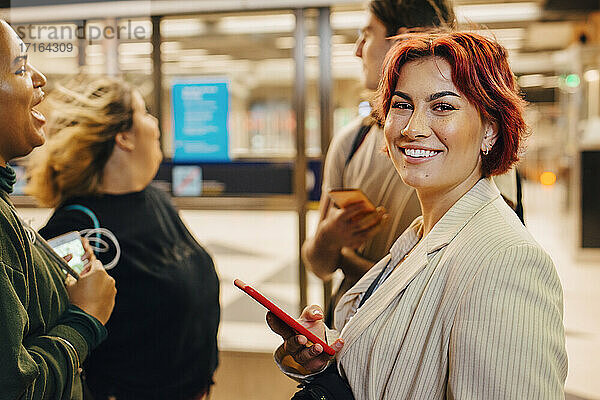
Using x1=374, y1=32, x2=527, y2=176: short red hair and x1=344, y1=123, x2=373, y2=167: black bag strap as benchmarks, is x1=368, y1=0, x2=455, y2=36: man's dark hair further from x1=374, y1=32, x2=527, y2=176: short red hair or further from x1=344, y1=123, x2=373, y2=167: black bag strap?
x1=374, y1=32, x2=527, y2=176: short red hair

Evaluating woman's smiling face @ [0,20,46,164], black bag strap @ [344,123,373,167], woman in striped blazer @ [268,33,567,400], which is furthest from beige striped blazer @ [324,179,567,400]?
woman's smiling face @ [0,20,46,164]

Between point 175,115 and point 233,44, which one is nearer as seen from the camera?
point 175,115

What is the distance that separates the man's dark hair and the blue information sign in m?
1.07

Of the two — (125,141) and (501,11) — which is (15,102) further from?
(501,11)

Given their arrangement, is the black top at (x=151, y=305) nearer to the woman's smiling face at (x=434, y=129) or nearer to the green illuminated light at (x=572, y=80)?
the woman's smiling face at (x=434, y=129)

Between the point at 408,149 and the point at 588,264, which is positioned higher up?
the point at 408,149

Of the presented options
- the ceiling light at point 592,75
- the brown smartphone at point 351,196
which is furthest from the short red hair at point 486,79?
the ceiling light at point 592,75

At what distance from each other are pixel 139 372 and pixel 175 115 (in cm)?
103

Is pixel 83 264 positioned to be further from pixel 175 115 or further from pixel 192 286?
pixel 175 115

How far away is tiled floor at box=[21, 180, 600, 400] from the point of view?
9.86ft

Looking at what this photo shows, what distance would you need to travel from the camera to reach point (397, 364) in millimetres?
1222

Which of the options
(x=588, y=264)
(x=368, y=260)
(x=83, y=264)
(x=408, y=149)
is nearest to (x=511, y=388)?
(x=408, y=149)

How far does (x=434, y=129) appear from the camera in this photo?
4.04 ft
